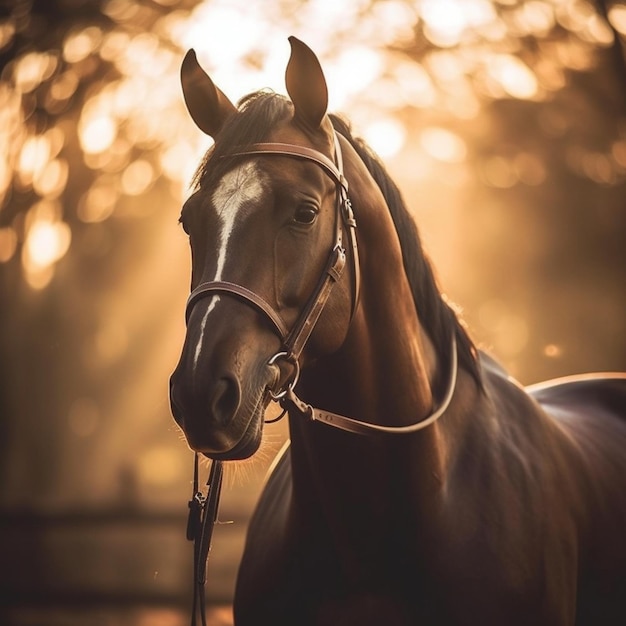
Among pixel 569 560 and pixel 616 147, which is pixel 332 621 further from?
pixel 616 147

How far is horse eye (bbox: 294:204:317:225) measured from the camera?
2578mm

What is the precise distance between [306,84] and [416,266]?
0.78m

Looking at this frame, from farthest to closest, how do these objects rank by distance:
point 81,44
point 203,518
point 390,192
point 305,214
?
point 81,44 → point 390,192 → point 203,518 → point 305,214

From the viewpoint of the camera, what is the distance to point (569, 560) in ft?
10.3

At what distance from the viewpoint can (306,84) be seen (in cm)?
273

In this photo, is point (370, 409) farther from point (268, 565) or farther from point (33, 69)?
point (33, 69)

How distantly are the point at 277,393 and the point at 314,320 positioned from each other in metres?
0.24

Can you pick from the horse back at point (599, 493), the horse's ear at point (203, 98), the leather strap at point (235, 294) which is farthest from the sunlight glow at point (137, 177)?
the leather strap at point (235, 294)

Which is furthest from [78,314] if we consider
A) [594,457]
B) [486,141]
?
[594,457]

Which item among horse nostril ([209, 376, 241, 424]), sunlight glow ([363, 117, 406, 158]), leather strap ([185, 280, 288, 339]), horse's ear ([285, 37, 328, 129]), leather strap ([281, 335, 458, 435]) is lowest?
leather strap ([281, 335, 458, 435])

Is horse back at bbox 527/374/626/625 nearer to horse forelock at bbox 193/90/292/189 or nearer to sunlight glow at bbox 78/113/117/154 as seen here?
horse forelock at bbox 193/90/292/189

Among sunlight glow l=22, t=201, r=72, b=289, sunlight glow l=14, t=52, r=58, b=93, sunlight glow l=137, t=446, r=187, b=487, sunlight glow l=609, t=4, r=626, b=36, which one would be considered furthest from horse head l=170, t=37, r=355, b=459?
sunlight glow l=137, t=446, r=187, b=487

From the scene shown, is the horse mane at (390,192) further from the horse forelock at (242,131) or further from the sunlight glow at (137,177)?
the sunlight glow at (137,177)

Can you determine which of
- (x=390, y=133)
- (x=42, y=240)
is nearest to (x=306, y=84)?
(x=390, y=133)
